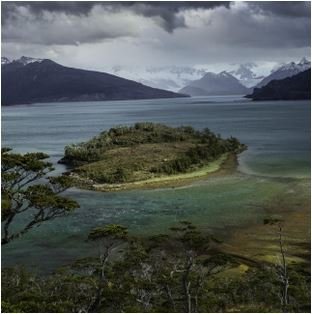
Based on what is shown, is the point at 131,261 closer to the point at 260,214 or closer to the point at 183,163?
the point at 260,214

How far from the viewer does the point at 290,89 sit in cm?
11512

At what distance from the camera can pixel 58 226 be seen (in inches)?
749

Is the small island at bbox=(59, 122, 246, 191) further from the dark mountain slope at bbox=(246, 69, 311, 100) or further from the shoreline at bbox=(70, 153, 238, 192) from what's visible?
the dark mountain slope at bbox=(246, 69, 311, 100)

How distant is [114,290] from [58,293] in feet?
3.85

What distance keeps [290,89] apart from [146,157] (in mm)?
88733

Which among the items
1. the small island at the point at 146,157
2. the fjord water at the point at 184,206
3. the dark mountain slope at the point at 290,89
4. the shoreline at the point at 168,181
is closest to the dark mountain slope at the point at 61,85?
the dark mountain slope at the point at 290,89

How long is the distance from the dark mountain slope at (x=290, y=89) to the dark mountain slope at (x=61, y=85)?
54173 mm

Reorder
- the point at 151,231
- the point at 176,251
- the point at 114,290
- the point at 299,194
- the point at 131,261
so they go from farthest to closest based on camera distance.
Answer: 1. the point at 299,194
2. the point at 151,231
3. the point at 176,251
4. the point at 131,261
5. the point at 114,290

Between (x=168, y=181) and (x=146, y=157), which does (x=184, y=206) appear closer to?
(x=168, y=181)

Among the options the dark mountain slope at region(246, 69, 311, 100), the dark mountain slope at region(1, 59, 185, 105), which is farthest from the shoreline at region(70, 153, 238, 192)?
the dark mountain slope at region(1, 59, 185, 105)

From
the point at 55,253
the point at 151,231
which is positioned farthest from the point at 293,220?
the point at 55,253

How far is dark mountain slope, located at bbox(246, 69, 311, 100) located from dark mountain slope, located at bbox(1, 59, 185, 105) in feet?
178

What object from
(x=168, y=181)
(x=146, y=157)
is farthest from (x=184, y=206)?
(x=146, y=157)

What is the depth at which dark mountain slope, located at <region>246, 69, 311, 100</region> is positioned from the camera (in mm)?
108256
